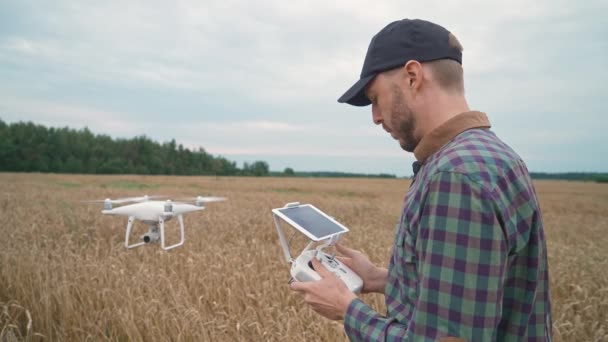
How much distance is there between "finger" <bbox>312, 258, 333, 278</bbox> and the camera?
1.63 m

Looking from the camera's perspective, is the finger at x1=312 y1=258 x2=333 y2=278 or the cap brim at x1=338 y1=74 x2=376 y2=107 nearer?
the cap brim at x1=338 y1=74 x2=376 y2=107

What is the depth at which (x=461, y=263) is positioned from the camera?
42.7 inches

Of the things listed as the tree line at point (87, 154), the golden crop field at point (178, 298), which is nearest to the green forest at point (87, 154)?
the tree line at point (87, 154)

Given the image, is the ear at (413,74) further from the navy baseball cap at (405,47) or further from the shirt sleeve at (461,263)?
the shirt sleeve at (461,263)

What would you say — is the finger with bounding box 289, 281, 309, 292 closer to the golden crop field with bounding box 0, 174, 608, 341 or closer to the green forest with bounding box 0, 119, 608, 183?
the golden crop field with bounding box 0, 174, 608, 341

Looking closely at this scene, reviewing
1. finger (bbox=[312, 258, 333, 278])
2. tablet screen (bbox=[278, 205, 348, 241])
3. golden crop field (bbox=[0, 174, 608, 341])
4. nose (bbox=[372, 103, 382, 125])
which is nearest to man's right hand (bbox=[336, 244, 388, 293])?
tablet screen (bbox=[278, 205, 348, 241])

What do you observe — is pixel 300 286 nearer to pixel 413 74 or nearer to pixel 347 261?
pixel 347 261

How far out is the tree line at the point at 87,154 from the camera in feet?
187

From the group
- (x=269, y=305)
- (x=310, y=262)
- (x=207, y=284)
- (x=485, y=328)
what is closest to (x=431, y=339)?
(x=485, y=328)

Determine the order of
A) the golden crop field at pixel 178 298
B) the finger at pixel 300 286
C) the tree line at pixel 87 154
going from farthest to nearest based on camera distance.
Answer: the tree line at pixel 87 154, the golden crop field at pixel 178 298, the finger at pixel 300 286

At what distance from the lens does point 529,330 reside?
1.34 meters

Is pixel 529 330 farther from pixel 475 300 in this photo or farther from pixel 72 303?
pixel 72 303

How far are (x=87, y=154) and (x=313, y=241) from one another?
71.1 m

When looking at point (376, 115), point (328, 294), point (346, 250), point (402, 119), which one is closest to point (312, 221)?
point (346, 250)
